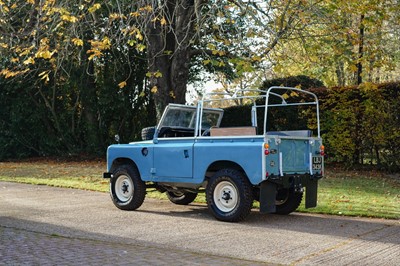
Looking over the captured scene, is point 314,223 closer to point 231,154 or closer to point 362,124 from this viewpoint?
point 231,154

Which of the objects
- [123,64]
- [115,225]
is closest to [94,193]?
[115,225]

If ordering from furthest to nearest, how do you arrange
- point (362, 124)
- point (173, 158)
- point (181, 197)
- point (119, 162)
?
point (362, 124)
point (181, 197)
point (119, 162)
point (173, 158)

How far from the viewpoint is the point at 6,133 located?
84.7ft

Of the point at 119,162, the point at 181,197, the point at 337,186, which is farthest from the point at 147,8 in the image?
the point at 337,186

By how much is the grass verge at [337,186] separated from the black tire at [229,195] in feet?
7.02

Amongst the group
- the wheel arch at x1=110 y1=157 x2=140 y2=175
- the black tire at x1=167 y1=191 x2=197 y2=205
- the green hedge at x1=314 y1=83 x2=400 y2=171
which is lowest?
the black tire at x1=167 y1=191 x2=197 y2=205

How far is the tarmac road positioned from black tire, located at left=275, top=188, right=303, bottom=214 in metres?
0.31

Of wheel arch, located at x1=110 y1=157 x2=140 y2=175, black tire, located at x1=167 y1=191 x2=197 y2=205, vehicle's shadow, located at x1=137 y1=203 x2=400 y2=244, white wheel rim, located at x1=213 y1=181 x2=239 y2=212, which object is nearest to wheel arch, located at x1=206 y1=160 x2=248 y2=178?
white wheel rim, located at x1=213 y1=181 x2=239 y2=212

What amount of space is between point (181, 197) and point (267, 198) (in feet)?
9.60

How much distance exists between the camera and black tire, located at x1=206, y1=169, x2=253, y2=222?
8.84 meters

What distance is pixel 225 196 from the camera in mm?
9141

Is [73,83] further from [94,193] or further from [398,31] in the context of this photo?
[398,31]

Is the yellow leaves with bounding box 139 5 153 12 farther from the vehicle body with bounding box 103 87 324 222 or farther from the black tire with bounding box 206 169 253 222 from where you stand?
the black tire with bounding box 206 169 253 222

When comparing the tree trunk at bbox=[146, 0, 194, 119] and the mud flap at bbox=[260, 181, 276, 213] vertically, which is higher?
the tree trunk at bbox=[146, 0, 194, 119]
